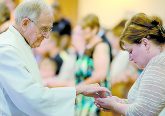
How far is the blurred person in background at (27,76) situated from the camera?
2381 mm

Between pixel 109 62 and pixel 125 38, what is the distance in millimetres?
1786

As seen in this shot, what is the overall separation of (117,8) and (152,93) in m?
5.82

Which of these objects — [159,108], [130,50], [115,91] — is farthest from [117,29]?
[159,108]

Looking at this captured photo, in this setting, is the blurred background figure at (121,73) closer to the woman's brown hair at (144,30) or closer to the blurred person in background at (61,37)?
the blurred person in background at (61,37)

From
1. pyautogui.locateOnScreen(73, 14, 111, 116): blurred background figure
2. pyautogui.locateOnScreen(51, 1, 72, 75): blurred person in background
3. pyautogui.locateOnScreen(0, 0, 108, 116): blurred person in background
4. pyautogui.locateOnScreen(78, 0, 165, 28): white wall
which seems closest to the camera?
pyautogui.locateOnScreen(0, 0, 108, 116): blurred person in background

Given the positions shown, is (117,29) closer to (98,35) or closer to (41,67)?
(98,35)

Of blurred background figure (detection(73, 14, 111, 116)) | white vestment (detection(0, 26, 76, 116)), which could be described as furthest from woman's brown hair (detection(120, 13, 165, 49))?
blurred background figure (detection(73, 14, 111, 116))

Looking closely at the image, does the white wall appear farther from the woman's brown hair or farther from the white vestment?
the white vestment

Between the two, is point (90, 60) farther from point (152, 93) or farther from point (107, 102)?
point (152, 93)

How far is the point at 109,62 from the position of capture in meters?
4.32

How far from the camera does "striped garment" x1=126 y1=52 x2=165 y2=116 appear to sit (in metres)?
2.28

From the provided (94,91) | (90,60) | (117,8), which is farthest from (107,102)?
(117,8)

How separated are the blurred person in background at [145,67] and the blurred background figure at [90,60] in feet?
4.71

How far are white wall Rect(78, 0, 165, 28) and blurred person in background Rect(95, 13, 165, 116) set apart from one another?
14.8ft
